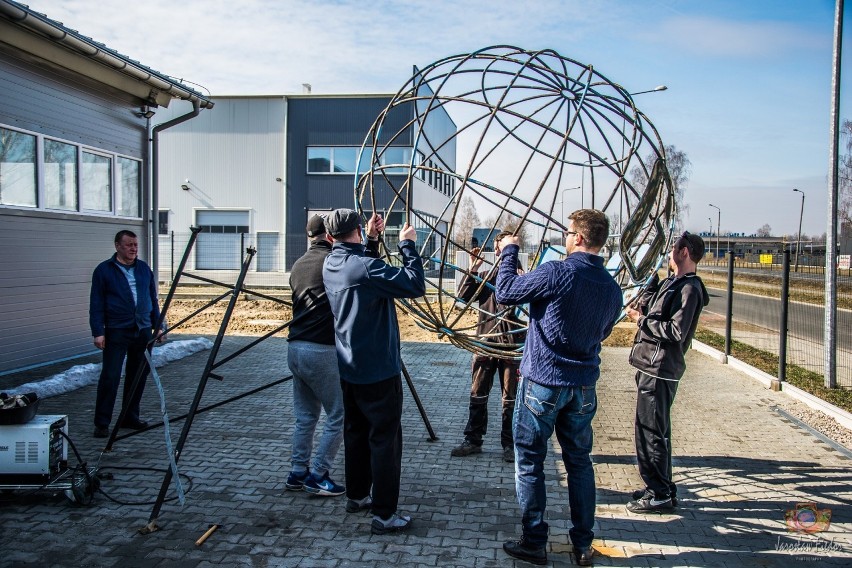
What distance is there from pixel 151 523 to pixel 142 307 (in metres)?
2.84

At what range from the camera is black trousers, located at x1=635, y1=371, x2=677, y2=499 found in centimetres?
456

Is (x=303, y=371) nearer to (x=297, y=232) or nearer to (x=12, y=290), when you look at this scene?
(x=12, y=290)

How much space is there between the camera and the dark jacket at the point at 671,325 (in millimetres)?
4488

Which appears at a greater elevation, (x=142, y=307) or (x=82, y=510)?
(x=142, y=307)

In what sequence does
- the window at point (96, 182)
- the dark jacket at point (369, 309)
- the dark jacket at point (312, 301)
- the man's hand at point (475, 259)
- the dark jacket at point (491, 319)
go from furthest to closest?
the window at point (96, 182) < the man's hand at point (475, 259) < the dark jacket at point (491, 319) < the dark jacket at point (312, 301) < the dark jacket at point (369, 309)

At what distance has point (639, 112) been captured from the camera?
4941 mm

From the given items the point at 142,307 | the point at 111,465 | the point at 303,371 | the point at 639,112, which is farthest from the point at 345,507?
the point at 639,112

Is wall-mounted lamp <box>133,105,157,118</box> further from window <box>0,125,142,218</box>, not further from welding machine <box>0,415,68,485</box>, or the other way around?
welding machine <box>0,415,68,485</box>

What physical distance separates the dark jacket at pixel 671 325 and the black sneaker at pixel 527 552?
1.56 metres

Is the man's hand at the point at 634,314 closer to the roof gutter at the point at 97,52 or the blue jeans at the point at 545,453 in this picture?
the blue jeans at the point at 545,453

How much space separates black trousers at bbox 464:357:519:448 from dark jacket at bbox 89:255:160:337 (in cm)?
341

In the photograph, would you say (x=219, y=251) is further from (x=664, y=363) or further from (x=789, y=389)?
(x=664, y=363)

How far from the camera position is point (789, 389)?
8.47m

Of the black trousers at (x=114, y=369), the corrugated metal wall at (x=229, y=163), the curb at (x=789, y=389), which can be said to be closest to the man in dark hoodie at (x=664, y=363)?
the curb at (x=789, y=389)
